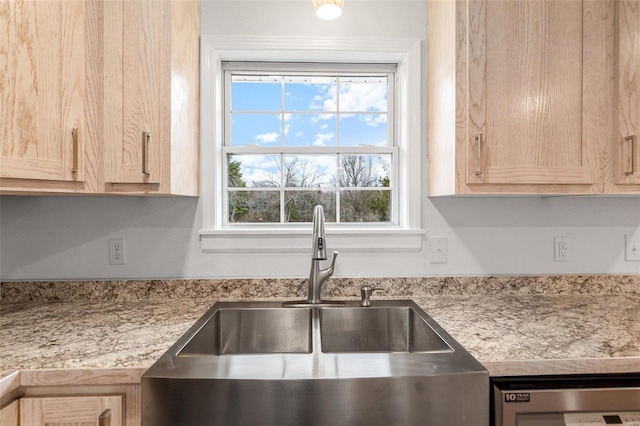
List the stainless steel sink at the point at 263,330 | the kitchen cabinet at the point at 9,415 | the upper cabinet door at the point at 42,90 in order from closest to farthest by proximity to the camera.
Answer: the kitchen cabinet at the point at 9,415 → the upper cabinet door at the point at 42,90 → the stainless steel sink at the point at 263,330

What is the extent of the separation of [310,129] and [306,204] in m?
0.38

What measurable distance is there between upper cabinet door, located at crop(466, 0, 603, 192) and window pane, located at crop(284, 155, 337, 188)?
2.28 feet

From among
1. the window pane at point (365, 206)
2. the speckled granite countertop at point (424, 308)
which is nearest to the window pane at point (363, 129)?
the window pane at point (365, 206)

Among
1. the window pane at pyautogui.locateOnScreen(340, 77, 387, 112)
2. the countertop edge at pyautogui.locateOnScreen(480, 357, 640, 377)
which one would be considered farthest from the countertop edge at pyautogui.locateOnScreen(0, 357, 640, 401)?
the window pane at pyautogui.locateOnScreen(340, 77, 387, 112)

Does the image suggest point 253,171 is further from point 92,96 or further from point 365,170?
point 92,96

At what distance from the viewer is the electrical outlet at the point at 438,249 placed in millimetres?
1721

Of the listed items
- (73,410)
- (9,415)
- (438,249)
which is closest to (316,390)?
(73,410)

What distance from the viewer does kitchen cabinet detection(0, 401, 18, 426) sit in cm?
86

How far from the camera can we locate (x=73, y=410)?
924 mm

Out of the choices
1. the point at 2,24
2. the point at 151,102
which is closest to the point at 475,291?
the point at 151,102

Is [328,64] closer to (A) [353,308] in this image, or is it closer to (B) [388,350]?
(A) [353,308]

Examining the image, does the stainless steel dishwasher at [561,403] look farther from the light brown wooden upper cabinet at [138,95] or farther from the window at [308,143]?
the light brown wooden upper cabinet at [138,95]

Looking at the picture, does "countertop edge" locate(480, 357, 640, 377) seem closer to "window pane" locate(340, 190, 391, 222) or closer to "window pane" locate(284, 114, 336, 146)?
"window pane" locate(340, 190, 391, 222)

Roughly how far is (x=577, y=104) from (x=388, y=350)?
45.9 inches
